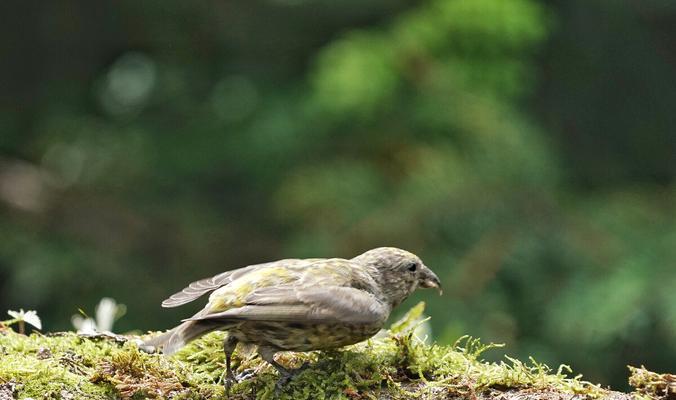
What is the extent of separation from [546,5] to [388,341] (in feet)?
20.6

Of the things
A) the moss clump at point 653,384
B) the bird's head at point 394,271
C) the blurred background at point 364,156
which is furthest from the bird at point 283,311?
the blurred background at point 364,156

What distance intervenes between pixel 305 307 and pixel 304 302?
0.03m

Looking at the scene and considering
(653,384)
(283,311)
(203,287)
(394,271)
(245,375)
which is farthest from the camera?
(394,271)

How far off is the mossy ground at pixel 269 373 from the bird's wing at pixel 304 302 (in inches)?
7.1

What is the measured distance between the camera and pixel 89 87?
1068 centimetres

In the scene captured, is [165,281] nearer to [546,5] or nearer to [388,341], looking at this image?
[546,5]

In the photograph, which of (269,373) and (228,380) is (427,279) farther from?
(228,380)

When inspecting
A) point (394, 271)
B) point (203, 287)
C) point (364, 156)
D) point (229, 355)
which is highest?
point (364, 156)

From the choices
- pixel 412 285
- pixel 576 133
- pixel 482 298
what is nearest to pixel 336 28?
pixel 576 133

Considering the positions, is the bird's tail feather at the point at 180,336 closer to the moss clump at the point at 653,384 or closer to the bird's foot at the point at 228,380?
the bird's foot at the point at 228,380

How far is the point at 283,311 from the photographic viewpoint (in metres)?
3.82

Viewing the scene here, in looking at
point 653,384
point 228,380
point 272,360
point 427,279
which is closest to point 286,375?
point 272,360

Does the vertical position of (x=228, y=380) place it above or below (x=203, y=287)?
A: below

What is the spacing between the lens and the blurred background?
7.67 meters
